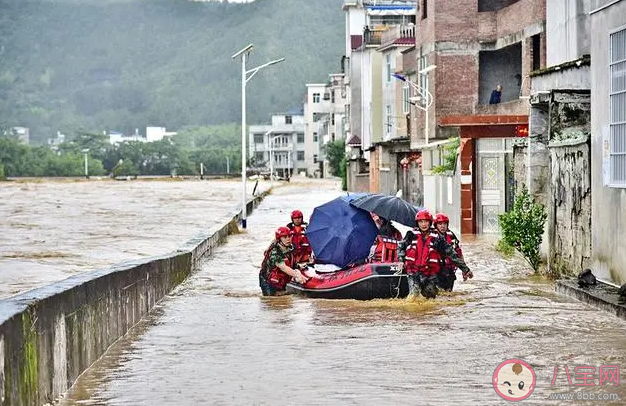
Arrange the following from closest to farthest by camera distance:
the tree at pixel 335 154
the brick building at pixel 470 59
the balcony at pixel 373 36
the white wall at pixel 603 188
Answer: the white wall at pixel 603 188
the brick building at pixel 470 59
the balcony at pixel 373 36
the tree at pixel 335 154

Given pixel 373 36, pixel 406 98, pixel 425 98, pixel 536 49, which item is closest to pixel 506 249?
pixel 536 49

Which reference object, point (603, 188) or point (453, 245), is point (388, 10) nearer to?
point (603, 188)

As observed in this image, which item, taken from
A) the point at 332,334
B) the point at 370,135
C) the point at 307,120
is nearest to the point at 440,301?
the point at 332,334

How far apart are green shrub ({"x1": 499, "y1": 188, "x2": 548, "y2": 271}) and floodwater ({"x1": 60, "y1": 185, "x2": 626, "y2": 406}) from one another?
5.23ft

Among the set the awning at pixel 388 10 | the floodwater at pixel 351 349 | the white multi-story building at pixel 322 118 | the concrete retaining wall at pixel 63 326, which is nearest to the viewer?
the concrete retaining wall at pixel 63 326

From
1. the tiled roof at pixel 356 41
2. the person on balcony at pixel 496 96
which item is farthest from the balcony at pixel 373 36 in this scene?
the person on balcony at pixel 496 96

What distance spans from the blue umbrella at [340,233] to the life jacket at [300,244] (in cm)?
18

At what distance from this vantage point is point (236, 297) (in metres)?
21.8

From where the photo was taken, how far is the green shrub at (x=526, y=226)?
2422 cm

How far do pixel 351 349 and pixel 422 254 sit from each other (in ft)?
15.0

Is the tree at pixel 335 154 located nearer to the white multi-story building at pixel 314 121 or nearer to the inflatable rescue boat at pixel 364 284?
the white multi-story building at pixel 314 121

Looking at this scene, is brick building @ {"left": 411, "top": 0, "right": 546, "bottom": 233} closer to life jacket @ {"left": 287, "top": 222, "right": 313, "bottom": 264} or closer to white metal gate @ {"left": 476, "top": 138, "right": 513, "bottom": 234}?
white metal gate @ {"left": 476, "top": 138, "right": 513, "bottom": 234}

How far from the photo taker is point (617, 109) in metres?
18.3

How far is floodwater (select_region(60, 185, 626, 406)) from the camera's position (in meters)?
11.7
